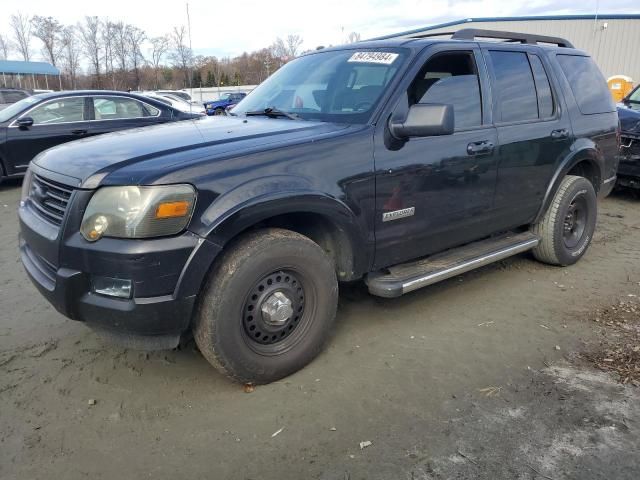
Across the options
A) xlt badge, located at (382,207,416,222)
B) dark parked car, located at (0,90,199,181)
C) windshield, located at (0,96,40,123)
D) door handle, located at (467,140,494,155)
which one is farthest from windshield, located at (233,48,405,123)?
windshield, located at (0,96,40,123)

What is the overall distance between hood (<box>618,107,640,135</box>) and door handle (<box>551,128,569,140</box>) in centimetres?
369

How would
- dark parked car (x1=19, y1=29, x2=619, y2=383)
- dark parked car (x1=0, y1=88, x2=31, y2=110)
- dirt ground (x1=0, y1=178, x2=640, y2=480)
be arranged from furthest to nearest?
dark parked car (x1=0, y1=88, x2=31, y2=110), dark parked car (x1=19, y1=29, x2=619, y2=383), dirt ground (x1=0, y1=178, x2=640, y2=480)

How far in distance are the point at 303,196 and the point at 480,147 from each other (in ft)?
5.31

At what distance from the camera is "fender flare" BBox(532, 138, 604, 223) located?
4492 millimetres

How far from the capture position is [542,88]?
14.4ft

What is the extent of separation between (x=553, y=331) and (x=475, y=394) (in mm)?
1141

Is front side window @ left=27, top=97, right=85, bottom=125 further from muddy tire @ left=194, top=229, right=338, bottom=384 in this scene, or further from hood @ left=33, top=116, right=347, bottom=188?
muddy tire @ left=194, top=229, right=338, bottom=384

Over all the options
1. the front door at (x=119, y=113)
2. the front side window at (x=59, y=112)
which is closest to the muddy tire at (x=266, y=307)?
the front door at (x=119, y=113)

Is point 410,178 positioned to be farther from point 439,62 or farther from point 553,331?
point 553,331

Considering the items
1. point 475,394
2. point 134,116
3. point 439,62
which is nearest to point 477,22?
point 134,116

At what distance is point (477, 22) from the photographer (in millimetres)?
25500

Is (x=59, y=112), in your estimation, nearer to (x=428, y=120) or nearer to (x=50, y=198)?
(x=50, y=198)

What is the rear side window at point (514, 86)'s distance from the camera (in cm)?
402

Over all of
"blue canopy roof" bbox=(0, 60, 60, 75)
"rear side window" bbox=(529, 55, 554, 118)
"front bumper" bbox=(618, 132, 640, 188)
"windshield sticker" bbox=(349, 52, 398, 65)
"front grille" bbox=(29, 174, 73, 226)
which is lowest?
"front bumper" bbox=(618, 132, 640, 188)
